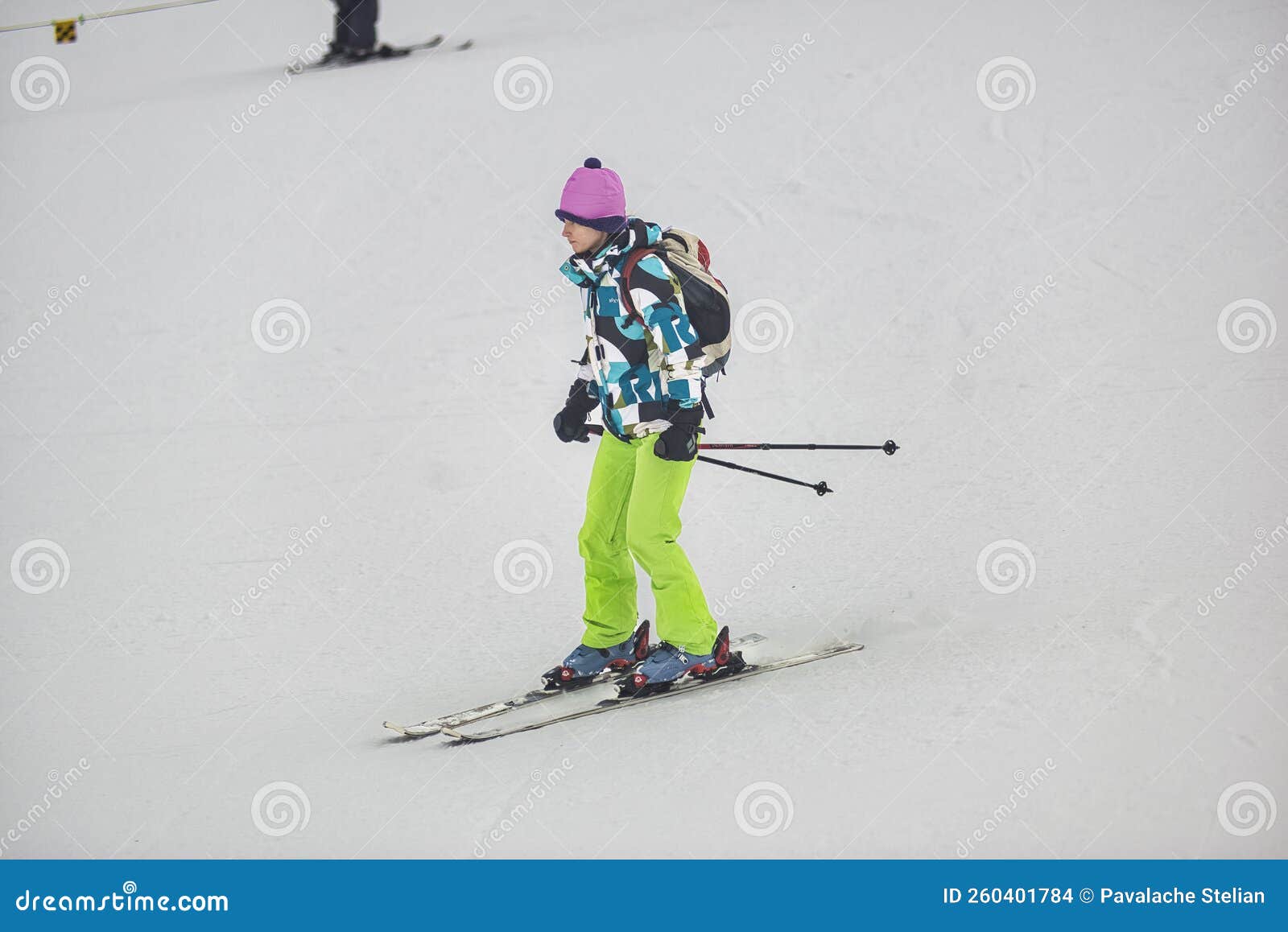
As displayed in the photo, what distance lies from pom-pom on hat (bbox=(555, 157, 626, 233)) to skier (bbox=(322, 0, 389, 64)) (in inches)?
322

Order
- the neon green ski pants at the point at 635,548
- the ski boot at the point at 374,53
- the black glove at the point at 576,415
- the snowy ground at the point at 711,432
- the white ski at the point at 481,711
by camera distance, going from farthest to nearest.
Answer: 1. the ski boot at the point at 374,53
2. the black glove at the point at 576,415
3. the white ski at the point at 481,711
4. the neon green ski pants at the point at 635,548
5. the snowy ground at the point at 711,432

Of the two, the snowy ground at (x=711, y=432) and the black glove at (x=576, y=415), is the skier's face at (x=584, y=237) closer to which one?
the black glove at (x=576, y=415)

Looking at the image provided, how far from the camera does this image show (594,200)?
4.28 meters

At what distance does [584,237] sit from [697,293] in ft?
1.34

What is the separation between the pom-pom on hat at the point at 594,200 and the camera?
168 inches

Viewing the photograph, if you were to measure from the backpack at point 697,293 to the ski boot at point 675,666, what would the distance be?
3.29 feet

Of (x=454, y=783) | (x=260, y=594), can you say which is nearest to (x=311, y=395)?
(x=260, y=594)

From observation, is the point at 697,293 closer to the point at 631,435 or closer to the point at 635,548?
the point at 631,435

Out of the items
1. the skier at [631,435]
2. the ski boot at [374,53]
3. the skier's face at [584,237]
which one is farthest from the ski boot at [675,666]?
the ski boot at [374,53]

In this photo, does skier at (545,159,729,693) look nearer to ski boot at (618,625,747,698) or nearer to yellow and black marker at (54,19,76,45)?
ski boot at (618,625,747,698)

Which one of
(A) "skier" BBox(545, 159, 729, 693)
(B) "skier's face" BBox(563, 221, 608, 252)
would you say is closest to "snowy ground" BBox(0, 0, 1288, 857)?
(A) "skier" BBox(545, 159, 729, 693)

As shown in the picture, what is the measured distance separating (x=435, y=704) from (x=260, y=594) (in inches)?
54.6

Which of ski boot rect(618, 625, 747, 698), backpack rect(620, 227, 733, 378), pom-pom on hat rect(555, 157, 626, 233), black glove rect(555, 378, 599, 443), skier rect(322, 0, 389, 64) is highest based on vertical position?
skier rect(322, 0, 389, 64)

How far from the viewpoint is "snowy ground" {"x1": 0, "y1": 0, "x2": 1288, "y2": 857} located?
4203 mm
